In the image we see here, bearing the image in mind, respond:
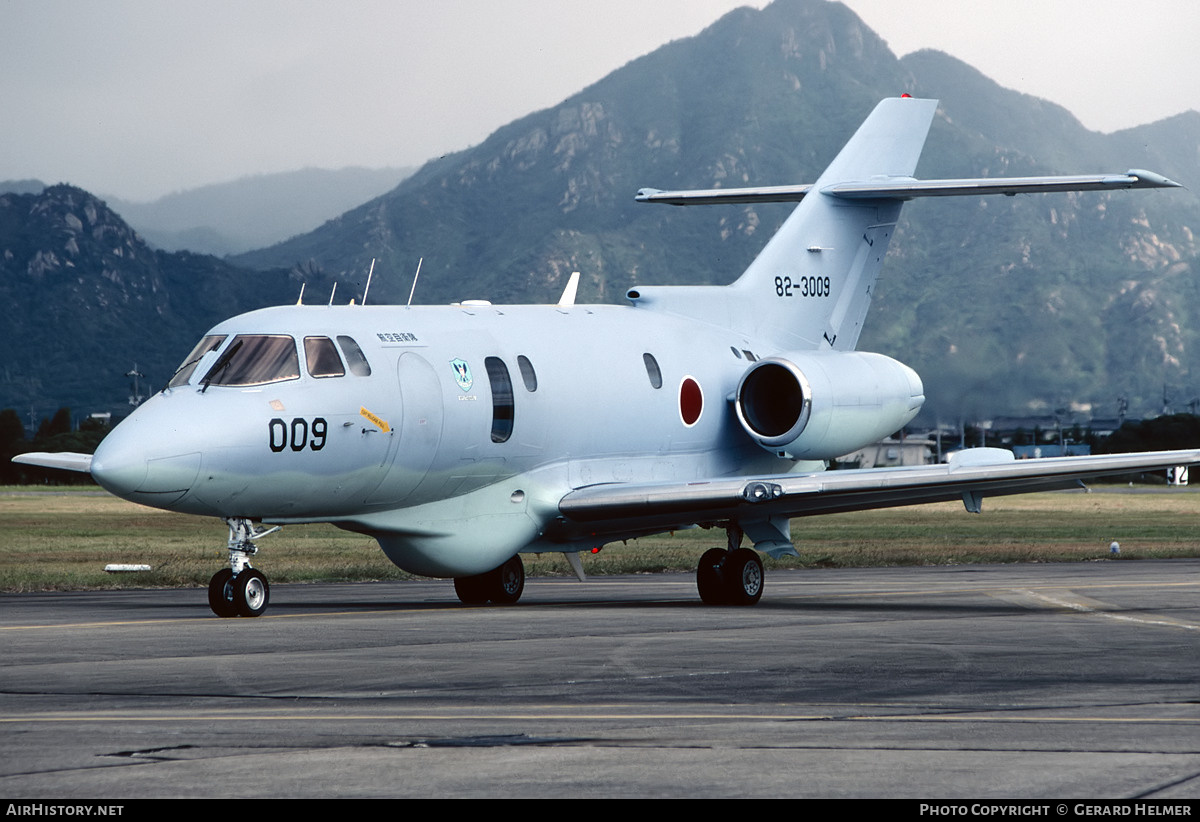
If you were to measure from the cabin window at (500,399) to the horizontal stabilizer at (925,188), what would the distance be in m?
6.88

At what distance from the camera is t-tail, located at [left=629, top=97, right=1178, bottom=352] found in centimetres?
2592

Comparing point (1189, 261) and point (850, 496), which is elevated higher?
point (1189, 261)

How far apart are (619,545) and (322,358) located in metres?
23.4

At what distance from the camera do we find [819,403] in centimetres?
2317

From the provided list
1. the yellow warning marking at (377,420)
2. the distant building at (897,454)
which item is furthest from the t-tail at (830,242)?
the distant building at (897,454)

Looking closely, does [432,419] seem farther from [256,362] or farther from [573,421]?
[573,421]

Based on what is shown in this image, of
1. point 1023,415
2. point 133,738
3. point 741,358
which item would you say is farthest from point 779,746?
point 1023,415

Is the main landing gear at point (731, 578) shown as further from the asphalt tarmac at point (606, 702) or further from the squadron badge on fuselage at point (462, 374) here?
the squadron badge on fuselage at point (462, 374)

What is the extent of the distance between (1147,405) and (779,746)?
62282 mm

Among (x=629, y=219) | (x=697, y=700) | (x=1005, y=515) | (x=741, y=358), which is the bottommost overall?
(x=1005, y=515)

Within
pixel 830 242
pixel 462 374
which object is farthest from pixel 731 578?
pixel 830 242

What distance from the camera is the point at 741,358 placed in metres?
24.7

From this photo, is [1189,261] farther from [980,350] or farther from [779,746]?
[779,746]

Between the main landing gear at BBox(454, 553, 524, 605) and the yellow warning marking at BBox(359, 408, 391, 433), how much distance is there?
3993 mm
